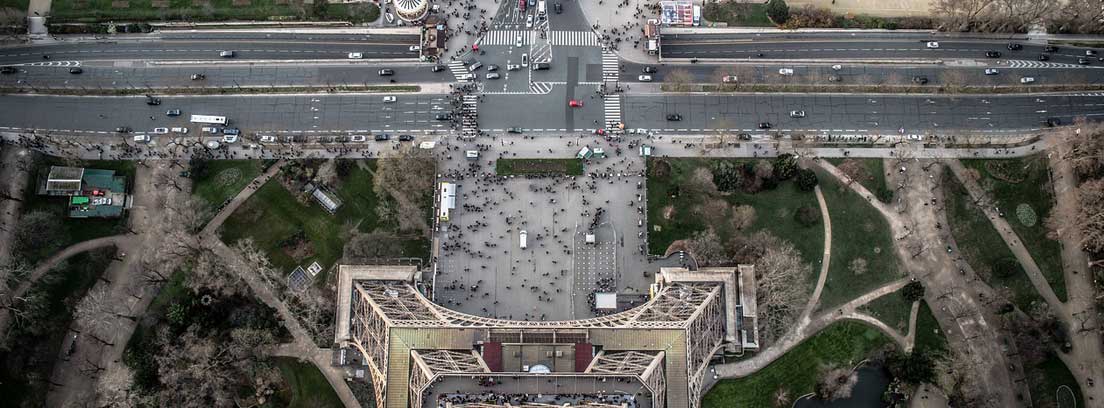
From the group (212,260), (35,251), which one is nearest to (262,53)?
(212,260)

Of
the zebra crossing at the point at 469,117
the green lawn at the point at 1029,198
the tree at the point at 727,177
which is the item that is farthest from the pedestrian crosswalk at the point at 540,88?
the green lawn at the point at 1029,198

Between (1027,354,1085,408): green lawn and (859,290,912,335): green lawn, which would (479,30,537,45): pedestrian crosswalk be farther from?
(1027,354,1085,408): green lawn

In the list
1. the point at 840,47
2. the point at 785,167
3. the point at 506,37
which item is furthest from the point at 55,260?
the point at 840,47

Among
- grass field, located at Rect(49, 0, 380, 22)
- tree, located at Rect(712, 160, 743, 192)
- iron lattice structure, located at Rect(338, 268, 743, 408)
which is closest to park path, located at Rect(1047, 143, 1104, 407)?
tree, located at Rect(712, 160, 743, 192)

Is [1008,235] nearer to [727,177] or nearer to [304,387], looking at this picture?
[727,177]

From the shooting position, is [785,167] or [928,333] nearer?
[928,333]

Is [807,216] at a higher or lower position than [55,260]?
higher
